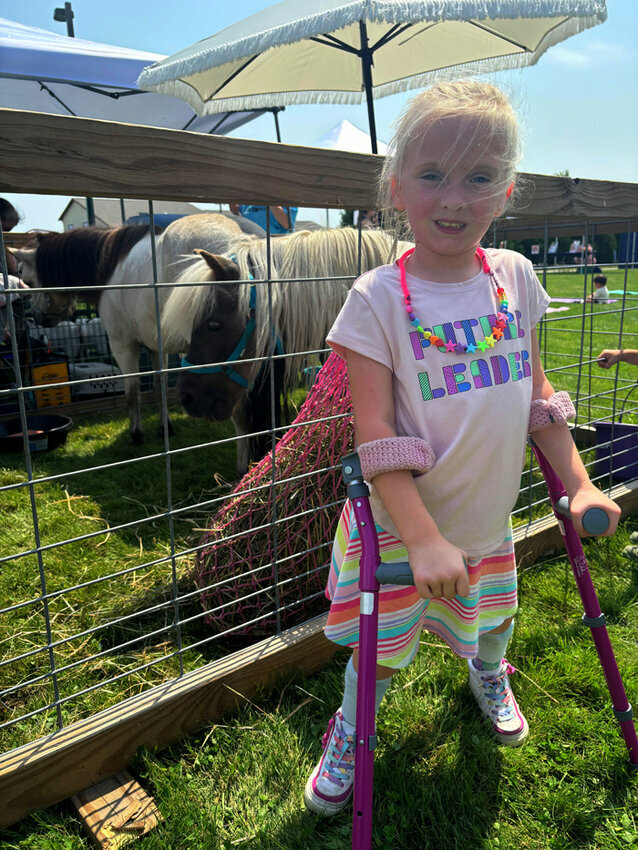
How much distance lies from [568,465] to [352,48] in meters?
5.94

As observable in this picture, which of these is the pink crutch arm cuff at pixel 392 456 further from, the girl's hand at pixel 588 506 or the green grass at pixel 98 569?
the green grass at pixel 98 569

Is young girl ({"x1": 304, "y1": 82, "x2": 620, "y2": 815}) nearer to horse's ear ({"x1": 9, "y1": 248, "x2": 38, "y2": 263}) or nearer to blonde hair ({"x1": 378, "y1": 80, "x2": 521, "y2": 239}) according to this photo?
blonde hair ({"x1": 378, "y1": 80, "x2": 521, "y2": 239})

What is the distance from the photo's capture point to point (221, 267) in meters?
2.68

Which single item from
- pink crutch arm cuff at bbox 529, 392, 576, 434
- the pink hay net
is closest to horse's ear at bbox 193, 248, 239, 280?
the pink hay net

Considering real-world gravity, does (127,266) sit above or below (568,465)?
above

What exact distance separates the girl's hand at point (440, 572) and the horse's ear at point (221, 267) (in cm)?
190

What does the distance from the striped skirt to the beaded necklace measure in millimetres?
473

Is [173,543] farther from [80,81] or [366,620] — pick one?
[80,81]

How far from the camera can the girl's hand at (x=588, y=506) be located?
4.05 ft

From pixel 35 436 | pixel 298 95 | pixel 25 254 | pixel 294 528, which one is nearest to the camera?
pixel 294 528

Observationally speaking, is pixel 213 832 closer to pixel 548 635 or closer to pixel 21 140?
pixel 548 635

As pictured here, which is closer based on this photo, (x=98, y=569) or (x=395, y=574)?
(x=395, y=574)

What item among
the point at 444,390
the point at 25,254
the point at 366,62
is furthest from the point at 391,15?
the point at 444,390

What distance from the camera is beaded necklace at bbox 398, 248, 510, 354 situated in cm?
124
